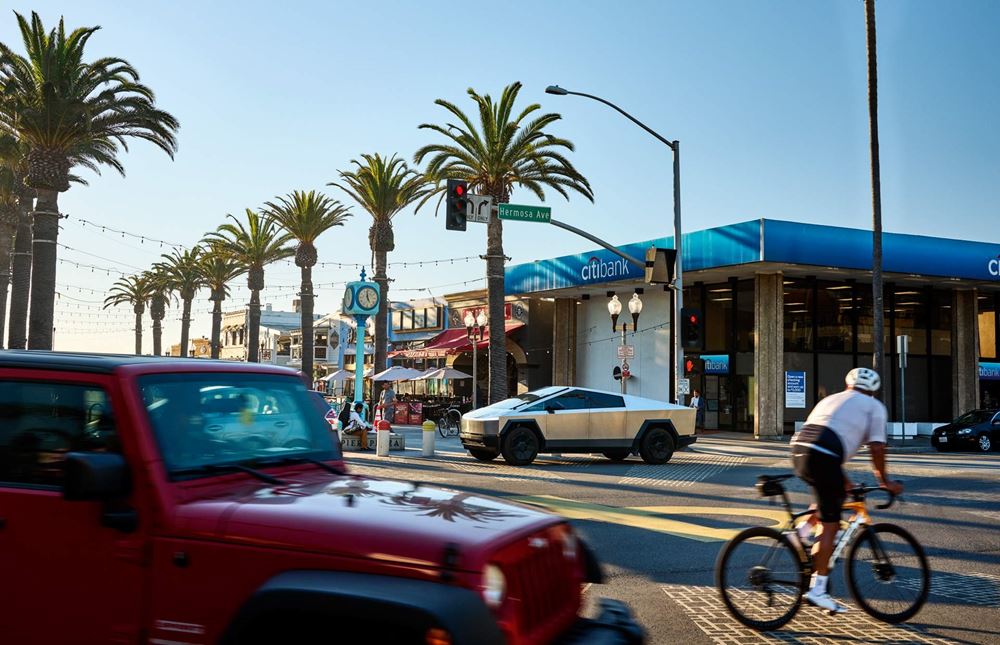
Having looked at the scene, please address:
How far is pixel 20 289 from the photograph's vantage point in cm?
3177

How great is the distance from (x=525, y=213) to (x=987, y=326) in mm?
23247

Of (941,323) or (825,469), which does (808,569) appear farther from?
(941,323)

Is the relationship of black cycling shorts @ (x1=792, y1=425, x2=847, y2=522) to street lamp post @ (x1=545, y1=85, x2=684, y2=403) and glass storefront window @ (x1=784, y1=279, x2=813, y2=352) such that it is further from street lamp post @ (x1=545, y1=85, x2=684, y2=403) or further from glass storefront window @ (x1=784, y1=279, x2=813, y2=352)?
glass storefront window @ (x1=784, y1=279, x2=813, y2=352)

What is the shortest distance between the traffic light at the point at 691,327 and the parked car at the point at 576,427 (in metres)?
2.83

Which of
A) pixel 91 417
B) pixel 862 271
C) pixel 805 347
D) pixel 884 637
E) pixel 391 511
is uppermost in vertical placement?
pixel 862 271

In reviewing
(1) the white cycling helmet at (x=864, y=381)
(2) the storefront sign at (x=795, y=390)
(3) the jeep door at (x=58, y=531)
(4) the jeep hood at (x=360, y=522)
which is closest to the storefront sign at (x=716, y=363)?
(2) the storefront sign at (x=795, y=390)

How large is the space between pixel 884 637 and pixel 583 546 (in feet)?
9.80

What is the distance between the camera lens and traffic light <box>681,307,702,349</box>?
70.8 feet

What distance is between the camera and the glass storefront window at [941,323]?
34531 millimetres

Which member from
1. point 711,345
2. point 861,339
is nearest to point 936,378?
point 861,339

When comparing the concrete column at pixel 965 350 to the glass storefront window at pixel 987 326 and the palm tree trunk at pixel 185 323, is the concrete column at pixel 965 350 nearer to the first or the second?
the glass storefront window at pixel 987 326

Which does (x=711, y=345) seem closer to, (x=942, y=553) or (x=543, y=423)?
(x=543, y=423)

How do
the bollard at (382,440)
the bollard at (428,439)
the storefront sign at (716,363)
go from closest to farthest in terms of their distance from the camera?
1. the bollard at (428,439)
2. the bollard at (382,440)
3. the storefront sign at (716,363)

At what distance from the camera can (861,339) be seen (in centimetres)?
3278
